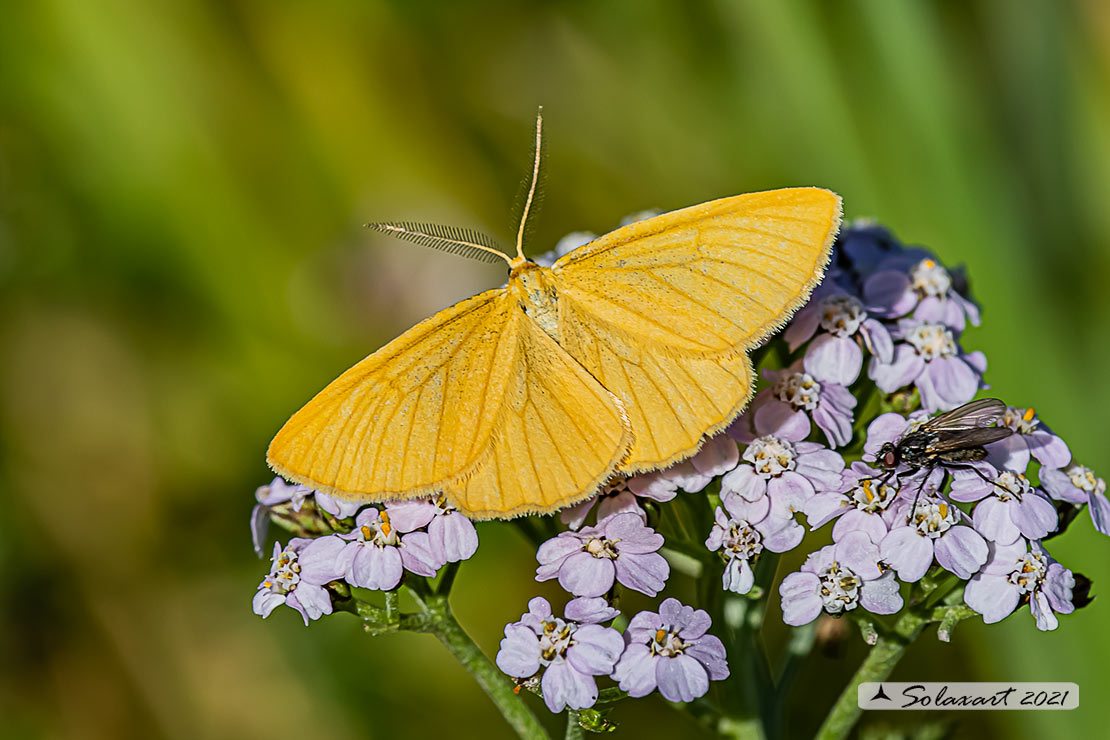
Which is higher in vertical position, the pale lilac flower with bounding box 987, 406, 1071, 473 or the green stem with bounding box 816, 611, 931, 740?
the pale lilac flower with bounding box 987, 406, 1071, 473

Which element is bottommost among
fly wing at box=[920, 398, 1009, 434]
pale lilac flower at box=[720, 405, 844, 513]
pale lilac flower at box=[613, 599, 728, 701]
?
pale lilac flower at box=[613, 599, 728, 701]

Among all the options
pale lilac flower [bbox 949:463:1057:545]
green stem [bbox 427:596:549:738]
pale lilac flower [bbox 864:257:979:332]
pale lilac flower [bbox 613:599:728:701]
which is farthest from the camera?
pale lilac flower [bbox 864:257:979:332]

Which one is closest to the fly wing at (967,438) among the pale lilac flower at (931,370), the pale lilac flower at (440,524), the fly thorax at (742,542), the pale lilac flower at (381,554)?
the pale lilac flower at (931,370)

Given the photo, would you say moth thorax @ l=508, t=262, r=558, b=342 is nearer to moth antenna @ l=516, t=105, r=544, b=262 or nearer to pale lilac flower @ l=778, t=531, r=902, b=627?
moth antenna @ l=516, t=105, r=544, b=262

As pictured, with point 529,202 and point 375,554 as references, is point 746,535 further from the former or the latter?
point 529,202

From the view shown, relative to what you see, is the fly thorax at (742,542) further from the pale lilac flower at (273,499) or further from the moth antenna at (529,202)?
the pale lilac flower at (273,499)

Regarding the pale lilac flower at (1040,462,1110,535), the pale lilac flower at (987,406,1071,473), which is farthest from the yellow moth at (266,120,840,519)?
the pale lilac flower at (1040,462,1110,535)
